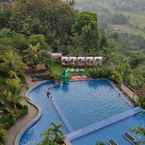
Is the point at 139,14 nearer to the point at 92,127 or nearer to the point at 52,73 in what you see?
the point at 52,73

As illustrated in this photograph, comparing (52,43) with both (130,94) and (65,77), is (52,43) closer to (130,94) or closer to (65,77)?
(65,77)

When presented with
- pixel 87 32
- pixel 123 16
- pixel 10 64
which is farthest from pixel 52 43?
pixel 123 16

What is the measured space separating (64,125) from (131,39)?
37.5 metres

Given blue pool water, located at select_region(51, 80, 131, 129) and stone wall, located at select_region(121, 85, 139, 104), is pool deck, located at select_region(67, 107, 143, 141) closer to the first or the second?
blue pool water, located at select_region(51, 80, 131, 129)

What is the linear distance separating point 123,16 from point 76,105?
56305 mm

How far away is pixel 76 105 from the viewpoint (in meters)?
21.8

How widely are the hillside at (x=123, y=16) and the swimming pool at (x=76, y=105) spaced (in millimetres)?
26494

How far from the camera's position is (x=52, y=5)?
30609mm

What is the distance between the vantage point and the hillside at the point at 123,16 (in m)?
58.3

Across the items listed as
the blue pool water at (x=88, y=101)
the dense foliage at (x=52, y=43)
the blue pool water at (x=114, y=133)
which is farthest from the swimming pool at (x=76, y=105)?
the dense foliage at (x=52, y=43)

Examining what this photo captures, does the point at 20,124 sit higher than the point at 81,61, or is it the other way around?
the point at 81,61

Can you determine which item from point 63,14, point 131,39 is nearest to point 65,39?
point 63,14

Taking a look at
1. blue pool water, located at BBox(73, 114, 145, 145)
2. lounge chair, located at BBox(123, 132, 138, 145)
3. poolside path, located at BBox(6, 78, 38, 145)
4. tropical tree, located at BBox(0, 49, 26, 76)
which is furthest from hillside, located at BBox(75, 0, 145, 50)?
lounge chair, located at BBox(123, 132, 138, 145)

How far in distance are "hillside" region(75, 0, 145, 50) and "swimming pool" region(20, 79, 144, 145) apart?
86.9 feet
